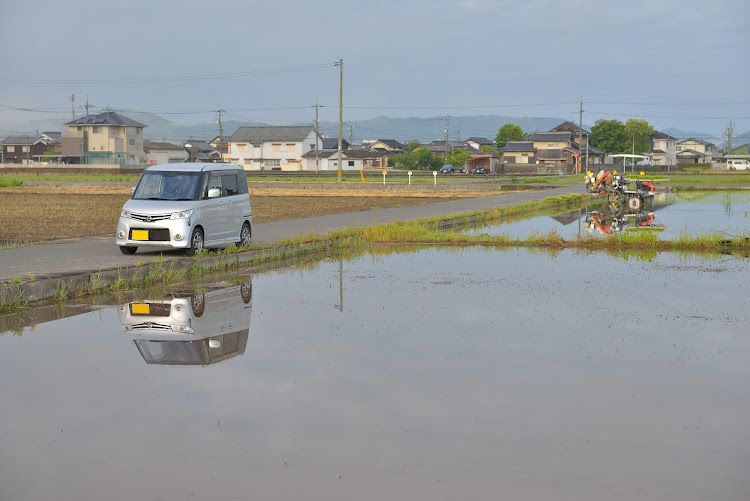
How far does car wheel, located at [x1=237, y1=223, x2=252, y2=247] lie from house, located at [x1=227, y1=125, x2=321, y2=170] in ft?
261

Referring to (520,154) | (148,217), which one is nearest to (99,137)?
(520,154)

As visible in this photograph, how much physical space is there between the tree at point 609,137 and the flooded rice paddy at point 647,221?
224ft

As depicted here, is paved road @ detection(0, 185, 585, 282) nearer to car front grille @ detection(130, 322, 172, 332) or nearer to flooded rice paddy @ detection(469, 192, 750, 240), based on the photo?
car front grille @ detection(130, 322, 172, 332)

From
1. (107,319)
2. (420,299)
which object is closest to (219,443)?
(107,319)

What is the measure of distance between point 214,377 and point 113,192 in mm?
36581

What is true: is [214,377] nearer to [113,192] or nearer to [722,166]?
[113,192]

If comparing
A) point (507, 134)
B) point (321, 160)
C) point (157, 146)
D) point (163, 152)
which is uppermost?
point (507, 134)

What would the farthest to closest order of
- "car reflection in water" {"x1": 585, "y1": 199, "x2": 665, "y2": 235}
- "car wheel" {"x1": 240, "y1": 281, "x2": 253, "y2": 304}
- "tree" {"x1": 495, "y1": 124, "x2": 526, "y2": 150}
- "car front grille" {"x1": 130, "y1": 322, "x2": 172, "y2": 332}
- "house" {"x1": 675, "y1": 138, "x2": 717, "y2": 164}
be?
1. "house" {"x1": 675, "y1": 138, "x2": 717, "y2": 164}
2. "tree" {"x1": 495, "y1": 124, "x2": 526, "y2": 150}
3. "car reflection in water" {"x1": 585, "y1": 199, "x2": 665, "y2": 235}
4. "car wheel" {"x1": 240, "y1": 281, "x2": 253, "y2": 304}
5. "car front grille" {"x1": 130, "y1": 322, "x2": 172, "y2": 332}

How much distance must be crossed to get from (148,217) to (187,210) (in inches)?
22.4

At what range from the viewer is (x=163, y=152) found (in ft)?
324

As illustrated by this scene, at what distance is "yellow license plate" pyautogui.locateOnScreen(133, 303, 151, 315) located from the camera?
8.99 m

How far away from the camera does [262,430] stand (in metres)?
4.98

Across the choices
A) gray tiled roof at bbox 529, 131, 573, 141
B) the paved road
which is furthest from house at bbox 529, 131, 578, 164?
the paved road

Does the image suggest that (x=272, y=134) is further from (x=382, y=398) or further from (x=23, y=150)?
→ (x=382, y=398)
